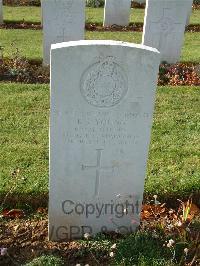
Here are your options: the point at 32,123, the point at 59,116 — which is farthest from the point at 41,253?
the point at 32,123

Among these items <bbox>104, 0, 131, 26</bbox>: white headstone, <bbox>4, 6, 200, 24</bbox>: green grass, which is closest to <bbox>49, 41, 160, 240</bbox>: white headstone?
<bbox>104, 0, 131, 26</bbox>: white headstone

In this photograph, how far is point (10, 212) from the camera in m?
4.49

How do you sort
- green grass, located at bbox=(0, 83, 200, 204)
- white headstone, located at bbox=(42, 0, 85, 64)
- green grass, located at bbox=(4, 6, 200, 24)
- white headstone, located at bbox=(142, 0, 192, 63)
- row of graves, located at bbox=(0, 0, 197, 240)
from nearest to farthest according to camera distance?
row of graves, located at bbox=(0, 0, 197, 240), green grass, located at bbox=(0, 83, 200, 204), white headstone, located at bbox=(42, 0, 85, 64), white headstone, located at bbox=(142, 0, 192, 63), green grass, located at bbox=(4, 6, 200, 24)

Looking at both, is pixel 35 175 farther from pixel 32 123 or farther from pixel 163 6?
pixel 163 6

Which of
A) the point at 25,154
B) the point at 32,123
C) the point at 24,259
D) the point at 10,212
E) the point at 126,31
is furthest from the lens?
the point at 126,31

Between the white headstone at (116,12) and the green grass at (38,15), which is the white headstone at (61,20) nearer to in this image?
the white headstone at (116,12)

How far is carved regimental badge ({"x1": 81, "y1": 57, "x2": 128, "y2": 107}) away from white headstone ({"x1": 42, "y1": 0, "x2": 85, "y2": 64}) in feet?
16.5

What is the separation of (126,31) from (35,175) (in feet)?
28.9

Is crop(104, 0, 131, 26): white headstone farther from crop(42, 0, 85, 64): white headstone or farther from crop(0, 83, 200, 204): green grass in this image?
crop(0, 83, 200, 204): green grass

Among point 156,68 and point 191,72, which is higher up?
point 156,68

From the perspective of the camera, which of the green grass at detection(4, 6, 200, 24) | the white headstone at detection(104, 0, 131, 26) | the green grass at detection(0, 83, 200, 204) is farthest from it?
the green grass at detection(4, 6, 200, 24)

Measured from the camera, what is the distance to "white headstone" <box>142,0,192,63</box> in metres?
8.65

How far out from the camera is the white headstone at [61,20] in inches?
328

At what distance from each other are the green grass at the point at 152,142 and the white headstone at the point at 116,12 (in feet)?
19.9
